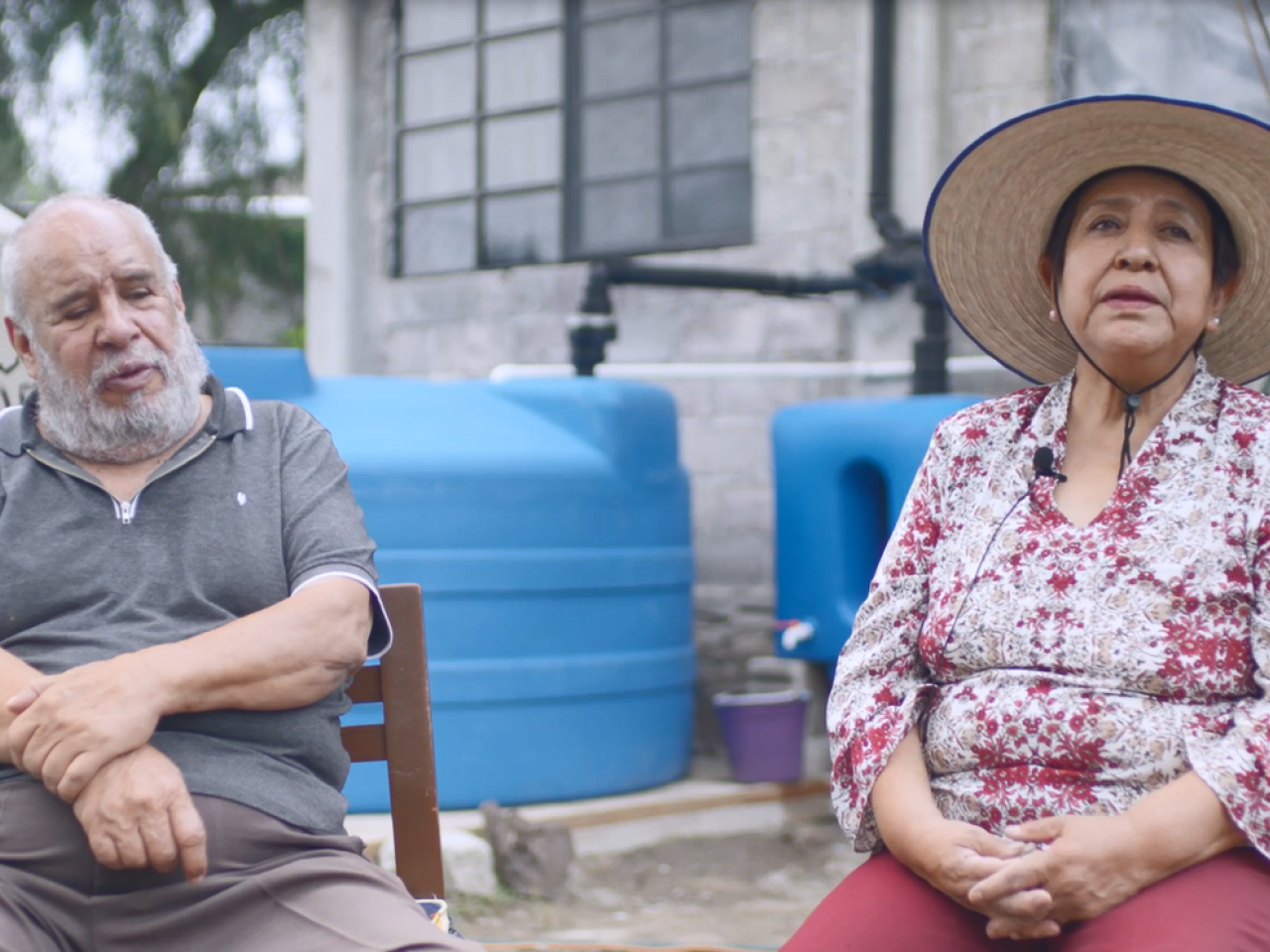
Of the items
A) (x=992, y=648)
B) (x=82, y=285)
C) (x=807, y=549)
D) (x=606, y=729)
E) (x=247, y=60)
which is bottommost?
(x=606, y=729)

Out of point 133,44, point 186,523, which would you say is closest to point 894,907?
point 186,523

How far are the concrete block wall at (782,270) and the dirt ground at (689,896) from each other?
1.07 metres

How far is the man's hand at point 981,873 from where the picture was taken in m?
1.75

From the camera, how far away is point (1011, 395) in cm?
219

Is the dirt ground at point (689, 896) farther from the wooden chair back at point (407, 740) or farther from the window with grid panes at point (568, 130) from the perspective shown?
the window with grid panes at point (568, 130)

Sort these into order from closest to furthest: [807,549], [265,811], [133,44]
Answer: [265,811]
[807,549]
[133,44]

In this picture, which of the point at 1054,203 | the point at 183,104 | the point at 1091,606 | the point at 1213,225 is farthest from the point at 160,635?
the point at 183,104

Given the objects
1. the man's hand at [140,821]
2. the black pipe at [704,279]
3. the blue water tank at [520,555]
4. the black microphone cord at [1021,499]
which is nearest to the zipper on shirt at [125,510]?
the man's hand at [140,821]

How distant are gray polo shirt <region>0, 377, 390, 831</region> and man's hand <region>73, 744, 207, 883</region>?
0.10 m

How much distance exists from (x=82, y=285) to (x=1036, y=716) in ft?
4.53

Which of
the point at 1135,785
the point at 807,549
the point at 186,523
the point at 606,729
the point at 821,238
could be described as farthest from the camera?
the point at 821,238

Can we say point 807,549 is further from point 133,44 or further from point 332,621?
point 133,44

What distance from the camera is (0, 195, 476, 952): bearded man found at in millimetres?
1869

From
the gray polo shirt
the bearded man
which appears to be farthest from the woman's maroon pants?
the gray polo shirt
